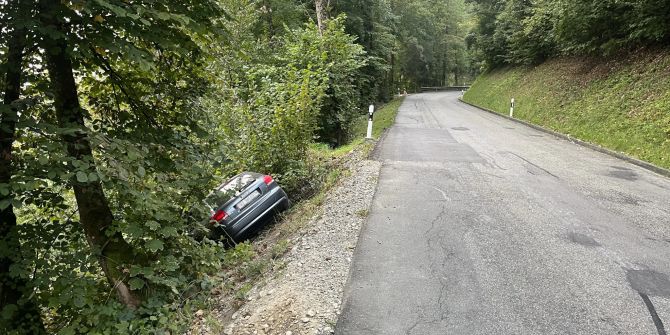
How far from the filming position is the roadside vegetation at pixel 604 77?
39.2 ft

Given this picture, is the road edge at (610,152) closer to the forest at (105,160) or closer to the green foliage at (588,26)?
the green foliage at (588,26)

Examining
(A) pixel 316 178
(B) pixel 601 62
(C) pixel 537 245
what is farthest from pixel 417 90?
(C) pixel 537 245

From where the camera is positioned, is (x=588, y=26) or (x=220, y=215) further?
(x=588, y=26)

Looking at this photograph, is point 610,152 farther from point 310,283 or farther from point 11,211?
point 11,211

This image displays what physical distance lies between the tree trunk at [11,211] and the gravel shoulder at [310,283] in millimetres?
2044

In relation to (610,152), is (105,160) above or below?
above

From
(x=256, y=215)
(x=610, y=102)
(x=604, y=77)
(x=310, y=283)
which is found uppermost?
(x=604, y=77)

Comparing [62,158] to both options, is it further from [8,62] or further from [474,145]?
[474,145]

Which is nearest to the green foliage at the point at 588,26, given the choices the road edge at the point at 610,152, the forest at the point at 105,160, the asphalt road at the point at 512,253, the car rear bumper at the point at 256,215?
the road edge at the point at 610,152

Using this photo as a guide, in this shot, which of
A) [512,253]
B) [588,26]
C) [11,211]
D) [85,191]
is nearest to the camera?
[11,211]

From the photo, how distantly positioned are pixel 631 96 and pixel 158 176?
14791 mm

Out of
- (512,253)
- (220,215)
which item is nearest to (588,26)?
(512,253)

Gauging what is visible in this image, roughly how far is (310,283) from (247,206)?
373 cm

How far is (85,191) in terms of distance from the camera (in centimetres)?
445
